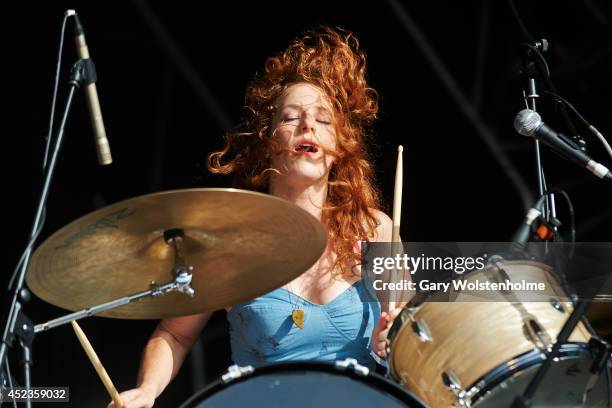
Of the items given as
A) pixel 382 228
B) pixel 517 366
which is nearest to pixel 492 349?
pixel 517 366

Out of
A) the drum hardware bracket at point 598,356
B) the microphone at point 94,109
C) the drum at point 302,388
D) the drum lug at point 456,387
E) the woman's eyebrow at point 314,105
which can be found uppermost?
the woman's eyebrow at point 314,105

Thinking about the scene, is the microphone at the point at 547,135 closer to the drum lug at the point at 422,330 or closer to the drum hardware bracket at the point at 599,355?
the drum hardware bracket at the point at 599,355

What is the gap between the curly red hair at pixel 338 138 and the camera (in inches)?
112

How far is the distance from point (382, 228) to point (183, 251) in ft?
2.75

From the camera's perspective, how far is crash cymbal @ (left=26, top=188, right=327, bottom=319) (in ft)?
6.69

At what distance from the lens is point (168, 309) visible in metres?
2.33

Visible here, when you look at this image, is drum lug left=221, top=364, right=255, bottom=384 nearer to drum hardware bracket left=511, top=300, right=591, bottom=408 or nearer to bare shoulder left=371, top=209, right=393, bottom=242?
drum hardware bracket left=511, top=300, right=591, bottom=408

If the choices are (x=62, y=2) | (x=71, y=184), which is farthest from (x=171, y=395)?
(x=62, y=2)

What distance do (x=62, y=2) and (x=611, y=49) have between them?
1997 millimetres

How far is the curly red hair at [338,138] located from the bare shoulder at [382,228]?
17 millimetres

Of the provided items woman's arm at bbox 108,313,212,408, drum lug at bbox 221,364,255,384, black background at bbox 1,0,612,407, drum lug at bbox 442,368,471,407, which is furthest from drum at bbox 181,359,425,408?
black background at bbox 1,0,612,407

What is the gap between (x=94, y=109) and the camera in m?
2.10

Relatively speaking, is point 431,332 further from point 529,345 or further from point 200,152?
point 200,152

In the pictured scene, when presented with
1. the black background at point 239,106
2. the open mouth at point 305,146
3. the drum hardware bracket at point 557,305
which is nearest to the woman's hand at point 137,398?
the open mouth at point 305,146
